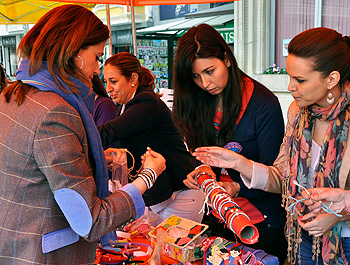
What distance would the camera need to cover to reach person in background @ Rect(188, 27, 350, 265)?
1.43 m

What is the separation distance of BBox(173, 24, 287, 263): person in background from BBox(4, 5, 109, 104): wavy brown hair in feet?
1.89

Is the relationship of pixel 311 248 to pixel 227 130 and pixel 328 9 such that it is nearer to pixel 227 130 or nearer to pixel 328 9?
pixel 227 130

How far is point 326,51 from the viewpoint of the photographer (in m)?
1.42

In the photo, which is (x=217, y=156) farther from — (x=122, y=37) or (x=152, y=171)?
(x=122, y=37)

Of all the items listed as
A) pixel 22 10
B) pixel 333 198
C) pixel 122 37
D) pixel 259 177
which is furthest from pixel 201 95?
pixel 122 37

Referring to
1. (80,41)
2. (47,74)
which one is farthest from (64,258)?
(80,41)

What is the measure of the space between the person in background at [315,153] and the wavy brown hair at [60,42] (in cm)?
67

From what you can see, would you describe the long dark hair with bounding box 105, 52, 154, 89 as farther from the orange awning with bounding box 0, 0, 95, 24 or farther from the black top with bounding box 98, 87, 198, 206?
the orange awning with bounding box 0, 0, 95, 24

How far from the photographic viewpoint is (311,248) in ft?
5.33

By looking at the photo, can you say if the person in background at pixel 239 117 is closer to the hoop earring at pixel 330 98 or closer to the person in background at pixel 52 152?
the hoop earring at pixel 330 98

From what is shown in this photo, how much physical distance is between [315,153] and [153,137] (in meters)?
1.07

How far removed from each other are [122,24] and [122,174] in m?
8.22

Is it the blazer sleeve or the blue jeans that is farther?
the blue jeans

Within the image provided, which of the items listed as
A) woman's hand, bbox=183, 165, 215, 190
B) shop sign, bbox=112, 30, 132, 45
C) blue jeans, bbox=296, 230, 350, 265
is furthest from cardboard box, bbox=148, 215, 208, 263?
shop sign, bbox=112, 30, 132, 45
